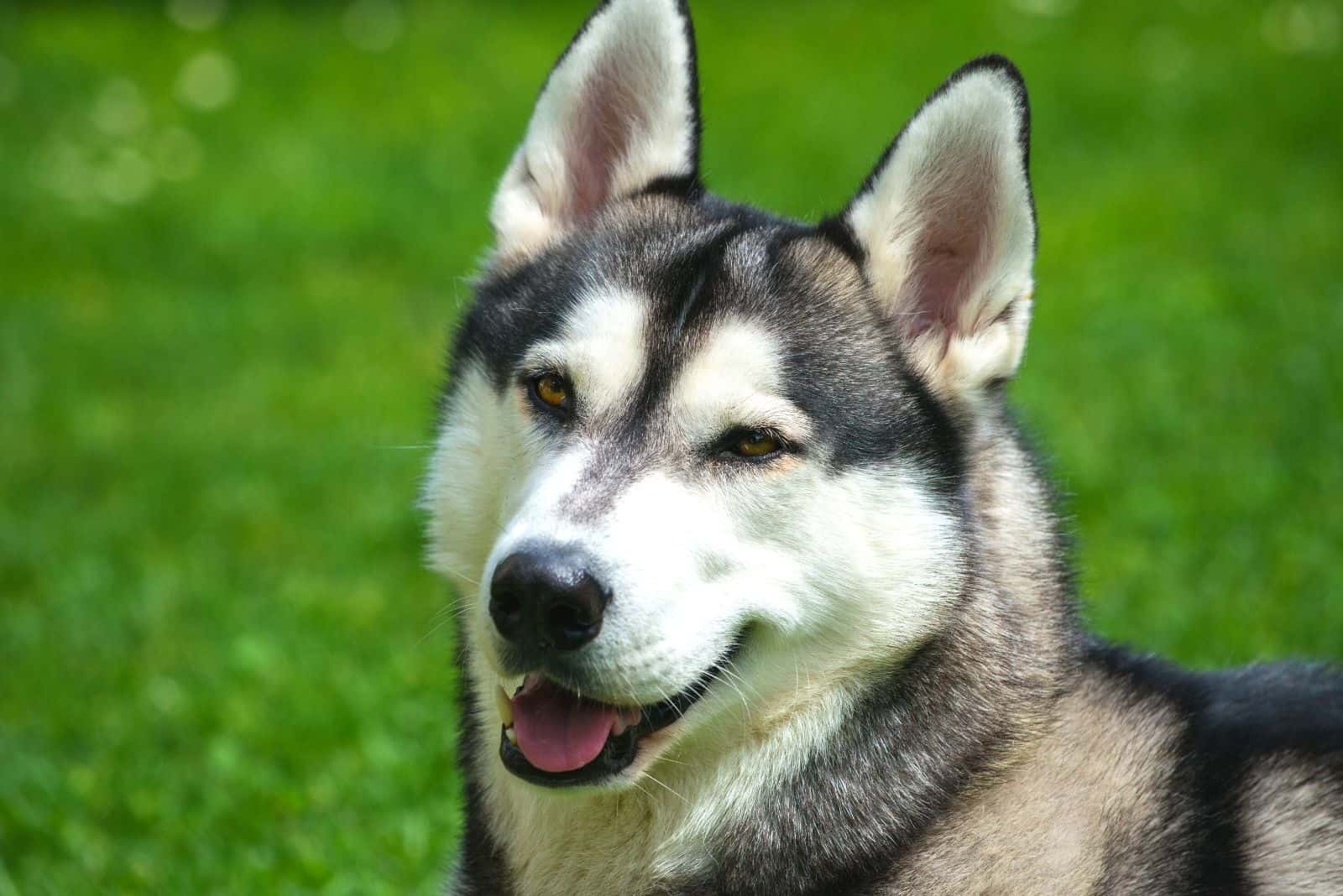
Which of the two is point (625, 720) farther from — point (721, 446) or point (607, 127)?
point (607, 127)

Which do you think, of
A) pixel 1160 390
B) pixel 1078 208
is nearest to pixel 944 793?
pixel 1160 390

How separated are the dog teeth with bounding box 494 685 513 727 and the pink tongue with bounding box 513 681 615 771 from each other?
0.02 meters

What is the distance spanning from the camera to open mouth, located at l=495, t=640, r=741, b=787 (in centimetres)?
291

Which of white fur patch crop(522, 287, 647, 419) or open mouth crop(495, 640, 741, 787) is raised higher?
white fur patch crop(522, 287, 647, 419)

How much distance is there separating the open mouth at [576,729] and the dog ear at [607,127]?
1.24 meters

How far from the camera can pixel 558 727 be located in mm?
2959

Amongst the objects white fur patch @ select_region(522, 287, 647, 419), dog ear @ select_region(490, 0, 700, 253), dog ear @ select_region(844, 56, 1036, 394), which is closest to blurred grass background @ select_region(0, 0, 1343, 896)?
dog ear @ select_region(490, 0, 700, 253)

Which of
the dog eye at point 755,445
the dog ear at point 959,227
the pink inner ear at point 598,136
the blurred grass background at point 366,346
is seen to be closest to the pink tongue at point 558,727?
the dog eye at point 755,445

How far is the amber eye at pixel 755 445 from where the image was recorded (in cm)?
305

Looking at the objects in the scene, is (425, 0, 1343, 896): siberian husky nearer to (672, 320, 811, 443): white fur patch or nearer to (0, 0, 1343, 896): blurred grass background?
(672, 320, 811, 443): white fur patch

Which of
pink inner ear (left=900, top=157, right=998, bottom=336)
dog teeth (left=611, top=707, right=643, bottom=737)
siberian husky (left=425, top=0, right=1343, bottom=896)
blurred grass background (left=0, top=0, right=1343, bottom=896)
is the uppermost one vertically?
pink inner ear (left=900, top=157, right=998, bottom=336)

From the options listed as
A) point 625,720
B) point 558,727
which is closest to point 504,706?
point 558,727

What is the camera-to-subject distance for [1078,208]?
9219 mm

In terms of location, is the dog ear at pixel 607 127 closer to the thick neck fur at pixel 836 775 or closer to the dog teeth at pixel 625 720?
the thick neck fur at pixel 836 775
